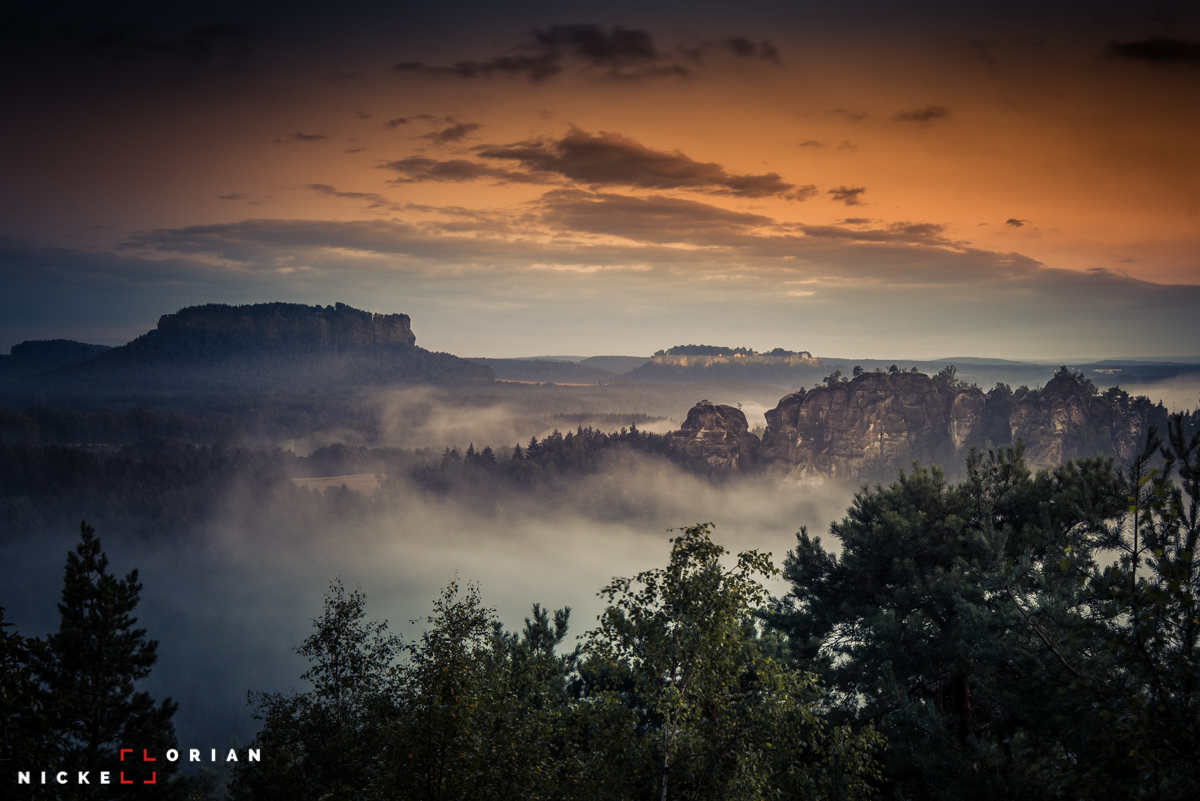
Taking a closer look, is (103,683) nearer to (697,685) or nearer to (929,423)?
(697,685)

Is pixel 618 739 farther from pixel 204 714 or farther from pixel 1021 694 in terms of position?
pixel 204 714

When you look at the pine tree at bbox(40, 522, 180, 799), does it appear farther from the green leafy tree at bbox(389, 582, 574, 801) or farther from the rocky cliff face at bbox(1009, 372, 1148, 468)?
the rocky cliff face at bbox(1009, 372, 1148, 468)

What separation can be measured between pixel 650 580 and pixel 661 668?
2183 mm

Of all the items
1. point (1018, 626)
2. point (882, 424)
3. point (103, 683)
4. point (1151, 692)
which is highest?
point (1151, 692)

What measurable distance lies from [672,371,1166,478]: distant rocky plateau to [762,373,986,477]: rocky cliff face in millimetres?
261

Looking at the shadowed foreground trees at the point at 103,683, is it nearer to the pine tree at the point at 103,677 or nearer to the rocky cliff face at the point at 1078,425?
the pine tree at the point at 103,677

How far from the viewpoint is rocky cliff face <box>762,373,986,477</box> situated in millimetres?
177500

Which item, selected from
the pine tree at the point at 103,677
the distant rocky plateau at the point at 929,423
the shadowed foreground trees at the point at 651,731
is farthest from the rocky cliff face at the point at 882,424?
the pine tree at the point at 103,677

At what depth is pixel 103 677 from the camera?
3080 centimetres

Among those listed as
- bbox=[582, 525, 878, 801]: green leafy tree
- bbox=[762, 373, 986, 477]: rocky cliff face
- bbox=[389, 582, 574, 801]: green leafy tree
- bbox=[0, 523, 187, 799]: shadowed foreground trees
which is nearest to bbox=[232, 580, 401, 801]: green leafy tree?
bbox=[389, 582, 574, 801]: green leafy tree

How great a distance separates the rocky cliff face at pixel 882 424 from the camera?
178m

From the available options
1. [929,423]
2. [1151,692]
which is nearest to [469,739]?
[1151,692]

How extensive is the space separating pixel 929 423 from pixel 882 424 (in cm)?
1154

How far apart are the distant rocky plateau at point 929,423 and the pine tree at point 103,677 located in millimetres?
174210
